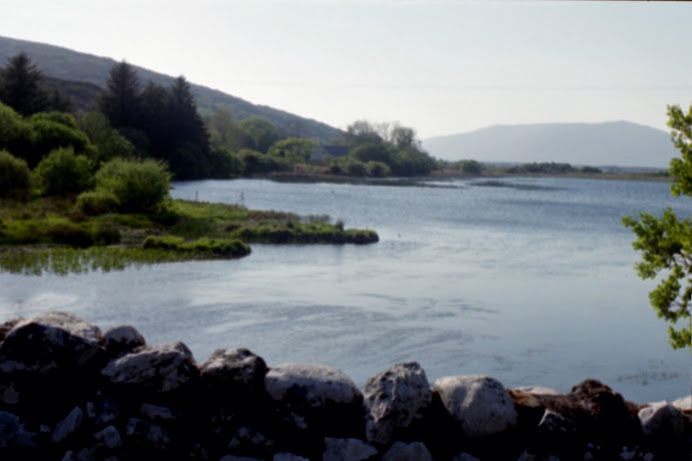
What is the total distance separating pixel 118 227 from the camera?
21688 mm

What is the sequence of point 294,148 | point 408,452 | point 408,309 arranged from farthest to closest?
1. point 294,148
2. point 408,309
3. point 408,452

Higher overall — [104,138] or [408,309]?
[104,138]

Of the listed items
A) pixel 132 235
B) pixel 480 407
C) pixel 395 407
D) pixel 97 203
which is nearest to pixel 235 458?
pixel 395 407

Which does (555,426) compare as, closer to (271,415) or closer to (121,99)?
(271,415)

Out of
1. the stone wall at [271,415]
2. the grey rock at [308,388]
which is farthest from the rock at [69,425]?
the grey rock at [308,388]

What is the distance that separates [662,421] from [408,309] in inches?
331

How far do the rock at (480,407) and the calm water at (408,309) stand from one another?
4.09 metres

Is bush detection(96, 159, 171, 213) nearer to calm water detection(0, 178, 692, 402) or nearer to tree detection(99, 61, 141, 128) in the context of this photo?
calm water detection(0, 178, 692, 402)

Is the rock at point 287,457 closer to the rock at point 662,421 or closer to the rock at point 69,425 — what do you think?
Answer: the rock at point 69,425

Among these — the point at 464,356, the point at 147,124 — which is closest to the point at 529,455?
the point at 464,356

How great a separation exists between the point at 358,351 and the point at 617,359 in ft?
11.7

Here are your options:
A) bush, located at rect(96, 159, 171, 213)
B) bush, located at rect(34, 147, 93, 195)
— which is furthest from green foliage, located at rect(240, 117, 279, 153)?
bush, located at rect(96, 159, 171, 213)

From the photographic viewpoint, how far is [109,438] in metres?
3.29

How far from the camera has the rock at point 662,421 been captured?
3336 mm
